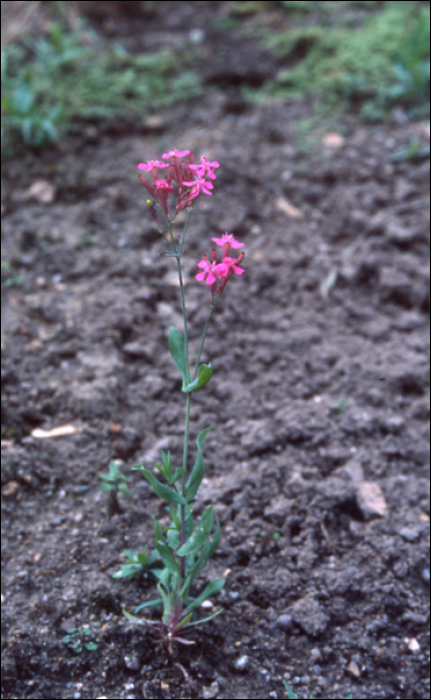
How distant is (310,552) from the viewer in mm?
2195

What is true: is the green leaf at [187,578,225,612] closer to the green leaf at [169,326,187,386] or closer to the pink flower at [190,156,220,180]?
the green leaf at [169,326,187,386]

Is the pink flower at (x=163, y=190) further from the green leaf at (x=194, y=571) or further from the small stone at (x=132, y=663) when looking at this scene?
the small stone at (x=132, y=663)

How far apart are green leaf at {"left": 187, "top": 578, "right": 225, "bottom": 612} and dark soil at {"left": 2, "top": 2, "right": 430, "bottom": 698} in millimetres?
135

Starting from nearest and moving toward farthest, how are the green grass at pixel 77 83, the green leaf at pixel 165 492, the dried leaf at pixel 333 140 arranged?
the green leaf at pixel 165 492 → the green grass at pixel 77 83 → the dried leaf at pixel 333 140

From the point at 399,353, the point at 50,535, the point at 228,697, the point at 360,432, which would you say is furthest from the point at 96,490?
the point at 399,353

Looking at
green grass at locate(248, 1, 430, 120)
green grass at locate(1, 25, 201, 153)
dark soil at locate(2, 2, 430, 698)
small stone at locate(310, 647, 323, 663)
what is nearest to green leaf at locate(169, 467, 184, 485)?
dark soil at locate(2, 2, 430, 698)

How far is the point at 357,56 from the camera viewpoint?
13.1 ft

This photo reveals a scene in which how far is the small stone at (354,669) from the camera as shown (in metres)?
1.97

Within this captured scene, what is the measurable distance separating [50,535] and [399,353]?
1558 mm

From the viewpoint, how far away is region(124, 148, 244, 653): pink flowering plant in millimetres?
1636

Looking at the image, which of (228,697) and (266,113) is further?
(266,113)

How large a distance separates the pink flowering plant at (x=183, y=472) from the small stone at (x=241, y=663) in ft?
0.54

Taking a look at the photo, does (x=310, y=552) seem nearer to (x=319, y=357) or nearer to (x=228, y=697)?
(x=228, y=697)

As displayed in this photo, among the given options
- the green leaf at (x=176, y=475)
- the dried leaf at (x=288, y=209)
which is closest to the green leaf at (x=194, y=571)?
the green leaf at (x=176, y=475)
